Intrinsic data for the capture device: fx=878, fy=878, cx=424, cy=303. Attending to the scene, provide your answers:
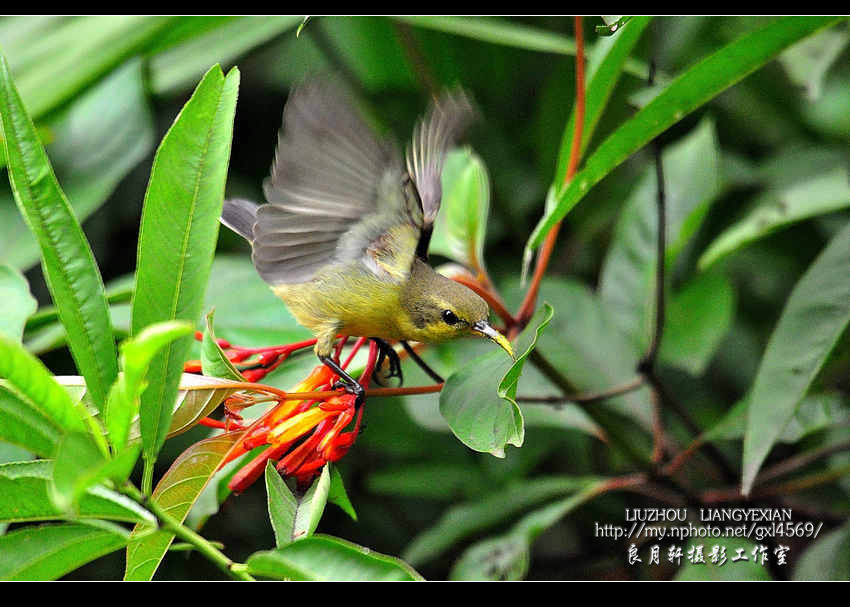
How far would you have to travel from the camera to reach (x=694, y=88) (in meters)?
1.05

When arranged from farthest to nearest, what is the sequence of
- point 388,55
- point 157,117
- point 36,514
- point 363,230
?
point 388,55 < point 157,117 < point 363,230 < point 36,514

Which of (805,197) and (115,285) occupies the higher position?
(805,197)

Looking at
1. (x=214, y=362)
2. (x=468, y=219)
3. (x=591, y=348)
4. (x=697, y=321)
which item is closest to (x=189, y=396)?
(x=214, y=362)

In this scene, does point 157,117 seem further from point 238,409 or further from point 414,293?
point 238,409

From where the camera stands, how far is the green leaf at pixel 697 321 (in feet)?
5.76

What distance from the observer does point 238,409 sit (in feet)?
3.30

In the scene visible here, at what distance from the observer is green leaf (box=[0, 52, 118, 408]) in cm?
82

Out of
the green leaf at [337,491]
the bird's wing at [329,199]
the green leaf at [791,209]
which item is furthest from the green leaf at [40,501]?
the green leaf at [791,209]

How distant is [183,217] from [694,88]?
616 mm

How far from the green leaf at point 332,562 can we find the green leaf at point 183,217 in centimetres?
17

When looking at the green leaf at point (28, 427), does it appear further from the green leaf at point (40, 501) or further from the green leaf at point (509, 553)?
the green leaf at point (509, 553)

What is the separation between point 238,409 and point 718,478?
1147 mm

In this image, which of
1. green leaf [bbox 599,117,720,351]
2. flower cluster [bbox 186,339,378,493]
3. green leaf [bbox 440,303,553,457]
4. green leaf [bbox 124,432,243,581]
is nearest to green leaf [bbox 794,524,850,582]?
green leaf [bbox 599,117,720,351]

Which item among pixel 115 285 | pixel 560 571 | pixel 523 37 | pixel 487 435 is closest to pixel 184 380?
pixel 487 435
